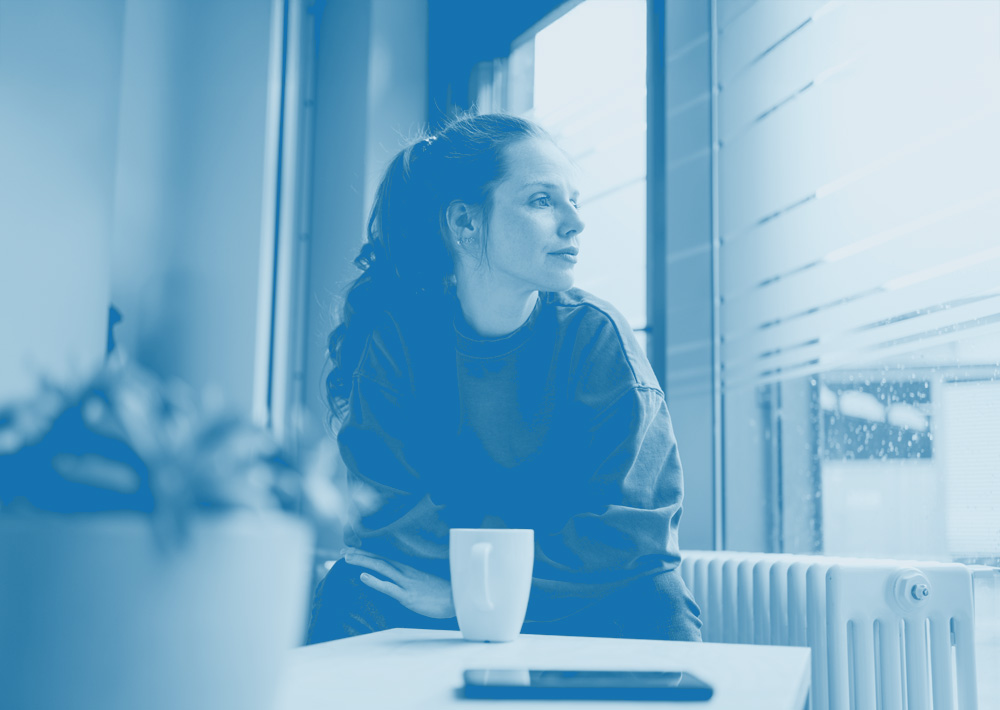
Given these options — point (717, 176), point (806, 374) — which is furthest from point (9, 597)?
point (717, 176)

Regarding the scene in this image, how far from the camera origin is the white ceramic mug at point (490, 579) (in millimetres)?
693

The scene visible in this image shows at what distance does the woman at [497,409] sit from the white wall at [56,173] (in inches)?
44.4

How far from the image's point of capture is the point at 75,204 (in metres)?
2.36

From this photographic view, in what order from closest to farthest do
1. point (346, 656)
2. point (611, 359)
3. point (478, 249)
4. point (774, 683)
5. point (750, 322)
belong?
point (774, 683)
point (346, 656)
point (611, 359)
point (478, 249)
point (750, 322)

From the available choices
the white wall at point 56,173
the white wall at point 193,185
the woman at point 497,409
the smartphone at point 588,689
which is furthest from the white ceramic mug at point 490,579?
the white wall at point 193,185

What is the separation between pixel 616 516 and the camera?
1095 mm

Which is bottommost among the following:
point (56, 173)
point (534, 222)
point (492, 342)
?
point (492, 342)

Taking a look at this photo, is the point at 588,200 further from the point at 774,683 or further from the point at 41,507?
the point at 41,507

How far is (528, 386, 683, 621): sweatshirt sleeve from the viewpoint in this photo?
1.08 m

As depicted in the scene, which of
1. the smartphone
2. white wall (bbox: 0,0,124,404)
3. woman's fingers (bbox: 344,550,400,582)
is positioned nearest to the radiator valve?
woman's fingers (bbox: 344,550,400,582)

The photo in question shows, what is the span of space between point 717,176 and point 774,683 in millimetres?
1690

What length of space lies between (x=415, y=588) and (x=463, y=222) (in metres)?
0.66

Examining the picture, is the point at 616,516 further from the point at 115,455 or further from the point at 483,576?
the point at 115,455

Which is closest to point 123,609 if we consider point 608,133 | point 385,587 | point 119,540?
point 119,540
